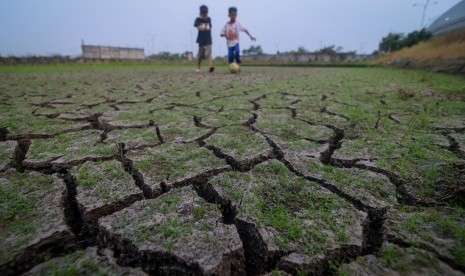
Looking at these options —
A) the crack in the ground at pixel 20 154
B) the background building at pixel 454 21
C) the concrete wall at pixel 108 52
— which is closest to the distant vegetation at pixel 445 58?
the background building at pixel 454 21

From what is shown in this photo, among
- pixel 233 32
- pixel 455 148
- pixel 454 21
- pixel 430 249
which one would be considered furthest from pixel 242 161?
pixel 454 21

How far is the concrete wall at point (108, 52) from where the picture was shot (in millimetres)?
22234

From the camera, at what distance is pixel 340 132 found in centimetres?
168

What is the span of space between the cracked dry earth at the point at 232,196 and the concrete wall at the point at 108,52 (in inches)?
864

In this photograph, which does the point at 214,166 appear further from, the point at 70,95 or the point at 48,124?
the point at 70,95

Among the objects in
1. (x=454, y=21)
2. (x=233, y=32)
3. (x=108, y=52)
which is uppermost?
(x=454, y=21)

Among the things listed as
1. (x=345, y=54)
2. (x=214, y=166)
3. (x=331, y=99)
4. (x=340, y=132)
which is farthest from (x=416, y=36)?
(x=214, y=166)

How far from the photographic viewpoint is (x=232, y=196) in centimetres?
96

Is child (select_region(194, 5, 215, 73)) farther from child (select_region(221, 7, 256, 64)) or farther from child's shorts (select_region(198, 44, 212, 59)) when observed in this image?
child (select_region(221, 7, 256, 64))

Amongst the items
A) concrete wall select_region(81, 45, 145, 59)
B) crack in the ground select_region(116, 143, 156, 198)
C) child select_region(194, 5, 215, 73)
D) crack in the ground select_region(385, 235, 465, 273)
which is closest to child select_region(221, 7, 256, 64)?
child select_region(194, 5, 215, 73)

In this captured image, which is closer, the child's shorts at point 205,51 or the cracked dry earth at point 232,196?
→ the cracked dry earth at point 232,196

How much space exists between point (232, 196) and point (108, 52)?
27.3 metres

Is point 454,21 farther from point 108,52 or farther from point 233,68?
point 108,52

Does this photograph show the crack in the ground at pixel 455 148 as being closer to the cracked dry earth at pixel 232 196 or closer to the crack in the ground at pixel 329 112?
the cracked dry earth at pixel 232 196
